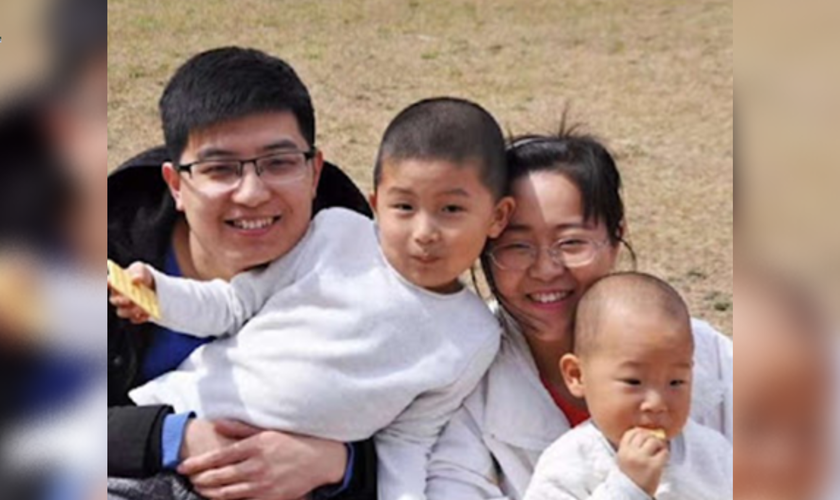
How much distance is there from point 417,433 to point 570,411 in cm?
21

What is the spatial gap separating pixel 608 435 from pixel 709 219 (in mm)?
4082

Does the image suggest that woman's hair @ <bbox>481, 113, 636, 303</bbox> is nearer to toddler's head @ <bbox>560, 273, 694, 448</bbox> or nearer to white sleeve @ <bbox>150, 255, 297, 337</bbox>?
toddler's head @ <bbox>560, 273, 694, 448</bbox>

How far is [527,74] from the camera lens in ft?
27.2

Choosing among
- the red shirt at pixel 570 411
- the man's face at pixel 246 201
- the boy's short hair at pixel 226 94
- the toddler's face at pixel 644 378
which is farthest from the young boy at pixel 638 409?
the boy's short hair at pixel 226 94

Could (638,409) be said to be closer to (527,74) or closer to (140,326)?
(140,326)

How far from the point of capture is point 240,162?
1.65 m

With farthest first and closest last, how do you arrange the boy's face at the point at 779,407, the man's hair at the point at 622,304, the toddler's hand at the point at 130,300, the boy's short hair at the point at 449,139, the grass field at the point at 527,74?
the grass field at the point at 527,74
the boy's short hair at the point at 449,139
the man's hair at the point at 622,304
the toddler's hand at the point at 130,300
the boy's face at the point at 779,407

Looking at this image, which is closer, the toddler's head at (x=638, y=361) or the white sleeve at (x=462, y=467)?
the toddler's head at (x=638, y=361)

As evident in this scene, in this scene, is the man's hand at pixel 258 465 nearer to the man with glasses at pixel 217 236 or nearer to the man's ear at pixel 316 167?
the man with glasses at pixel 217 236

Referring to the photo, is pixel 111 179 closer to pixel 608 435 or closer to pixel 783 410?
pixel 608 435

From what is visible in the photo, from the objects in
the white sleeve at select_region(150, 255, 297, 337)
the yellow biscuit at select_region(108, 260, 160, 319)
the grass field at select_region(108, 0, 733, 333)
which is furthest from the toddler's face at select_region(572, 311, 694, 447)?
the grass field at select_region(108, 0, 733, 333)

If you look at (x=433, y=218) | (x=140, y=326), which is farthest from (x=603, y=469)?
(x=140, y=326)

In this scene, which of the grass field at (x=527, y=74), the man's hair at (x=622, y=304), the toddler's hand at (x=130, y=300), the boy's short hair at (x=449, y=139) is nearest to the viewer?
the toddler's hand at (x=130, y=300)

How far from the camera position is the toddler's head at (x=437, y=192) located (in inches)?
64.4
